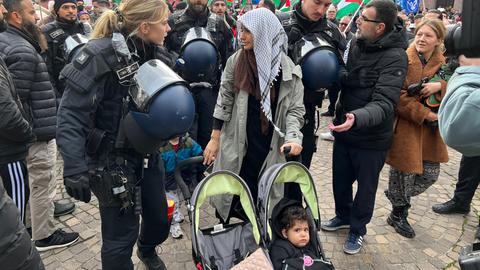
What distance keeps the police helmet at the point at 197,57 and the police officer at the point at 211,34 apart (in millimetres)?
218

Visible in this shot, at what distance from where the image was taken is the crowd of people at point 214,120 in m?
2.22

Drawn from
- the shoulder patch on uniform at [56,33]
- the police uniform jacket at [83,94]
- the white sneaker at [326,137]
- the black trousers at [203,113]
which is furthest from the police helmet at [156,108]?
the white sneaker at [326,137]

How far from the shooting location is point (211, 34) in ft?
15.3

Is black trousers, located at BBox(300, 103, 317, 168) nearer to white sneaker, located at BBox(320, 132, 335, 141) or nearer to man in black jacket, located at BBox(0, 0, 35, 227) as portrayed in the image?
man in black jacket, located at BBox(0, 0, 35, 227)

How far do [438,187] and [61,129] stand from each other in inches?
190

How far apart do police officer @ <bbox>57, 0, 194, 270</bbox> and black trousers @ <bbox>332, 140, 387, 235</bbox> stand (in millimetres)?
1831

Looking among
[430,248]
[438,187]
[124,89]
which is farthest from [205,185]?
[438,187]

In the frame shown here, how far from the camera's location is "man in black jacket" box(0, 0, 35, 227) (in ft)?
7.79

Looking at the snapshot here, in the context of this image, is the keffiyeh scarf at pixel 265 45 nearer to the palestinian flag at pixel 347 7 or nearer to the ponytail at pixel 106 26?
the ponytail at pixel 106 26

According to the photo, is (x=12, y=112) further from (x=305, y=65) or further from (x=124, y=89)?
(x=305, y=65)

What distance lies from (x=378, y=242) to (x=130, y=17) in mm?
3198

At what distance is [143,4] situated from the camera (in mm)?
2369

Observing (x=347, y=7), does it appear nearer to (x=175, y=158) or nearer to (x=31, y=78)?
(x=175, y=158)

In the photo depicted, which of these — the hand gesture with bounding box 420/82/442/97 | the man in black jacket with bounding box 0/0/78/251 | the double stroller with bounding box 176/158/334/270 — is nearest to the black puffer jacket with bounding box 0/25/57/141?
the man in black jacket with bounding box 0/0/78/251
